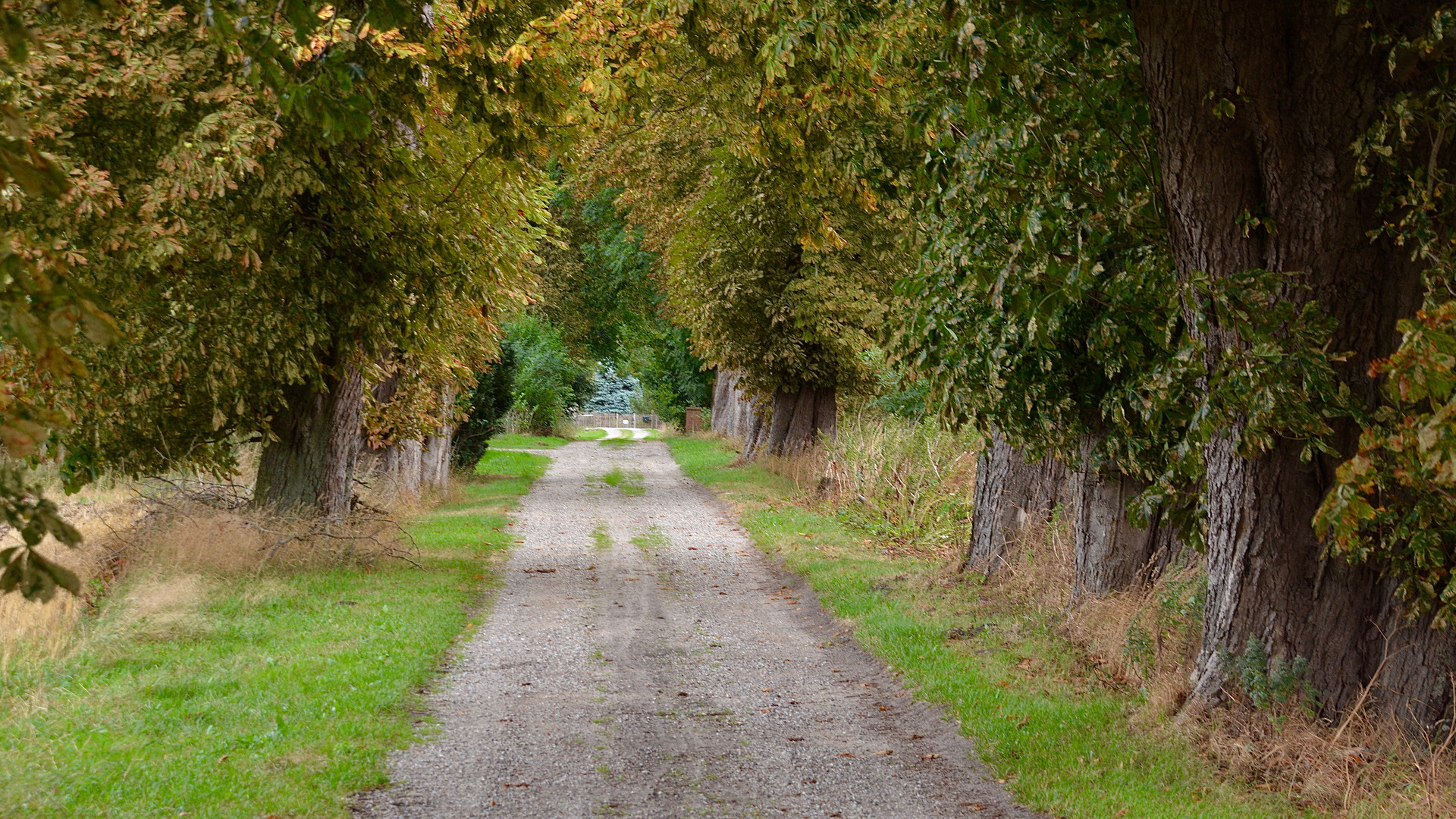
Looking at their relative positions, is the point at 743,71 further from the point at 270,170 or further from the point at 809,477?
the point at 809,477

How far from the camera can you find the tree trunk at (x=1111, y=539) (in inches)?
390

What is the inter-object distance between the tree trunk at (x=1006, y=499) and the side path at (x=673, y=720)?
2.09 m

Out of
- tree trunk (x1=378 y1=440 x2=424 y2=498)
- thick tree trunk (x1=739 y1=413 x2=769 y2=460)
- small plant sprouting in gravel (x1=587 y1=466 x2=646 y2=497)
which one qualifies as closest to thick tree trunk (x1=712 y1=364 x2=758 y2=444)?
thick tree trunk (x1=739 y1=413 x2=769 y2=460)

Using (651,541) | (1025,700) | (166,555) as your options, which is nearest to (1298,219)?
(1025,700)

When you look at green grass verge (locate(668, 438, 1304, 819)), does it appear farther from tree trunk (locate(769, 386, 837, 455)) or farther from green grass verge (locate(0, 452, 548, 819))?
tree trunk (locate(769, 386, 837, 455))

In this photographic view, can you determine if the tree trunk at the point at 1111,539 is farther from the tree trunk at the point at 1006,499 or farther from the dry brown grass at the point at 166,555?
the dry brown grass at the point at 166,555

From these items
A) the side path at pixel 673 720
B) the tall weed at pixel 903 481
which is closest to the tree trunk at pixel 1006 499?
the side path at pixel 673 720

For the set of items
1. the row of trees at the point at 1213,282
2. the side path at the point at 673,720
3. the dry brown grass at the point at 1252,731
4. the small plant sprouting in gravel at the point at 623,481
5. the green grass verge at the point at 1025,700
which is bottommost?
the side path at the point at 673,720

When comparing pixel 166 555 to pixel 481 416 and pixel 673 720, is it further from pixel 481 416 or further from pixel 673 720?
pixel 481 416

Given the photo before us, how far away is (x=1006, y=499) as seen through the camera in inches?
511

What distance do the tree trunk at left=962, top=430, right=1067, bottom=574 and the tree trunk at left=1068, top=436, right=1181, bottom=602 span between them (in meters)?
1.95

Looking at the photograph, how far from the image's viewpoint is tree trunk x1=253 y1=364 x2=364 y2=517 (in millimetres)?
13734

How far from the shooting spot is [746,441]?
33.8 m

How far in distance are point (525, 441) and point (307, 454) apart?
110 feet
